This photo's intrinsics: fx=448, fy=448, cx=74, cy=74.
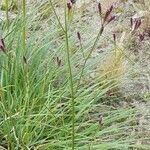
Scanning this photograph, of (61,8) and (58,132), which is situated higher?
(61,8)

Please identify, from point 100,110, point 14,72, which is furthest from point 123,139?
point 14,72

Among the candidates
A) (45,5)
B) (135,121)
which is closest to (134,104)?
(135,121)

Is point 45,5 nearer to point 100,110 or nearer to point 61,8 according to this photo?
point 61,8

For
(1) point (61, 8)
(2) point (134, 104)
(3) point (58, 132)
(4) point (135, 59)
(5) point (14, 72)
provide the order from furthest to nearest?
(1) point (61, 8), (4) point (135, 59), (2) point (134, 104), (5) point (14, 72), (3) point (58, 132)

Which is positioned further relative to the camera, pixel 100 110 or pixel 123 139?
pixel 100 110

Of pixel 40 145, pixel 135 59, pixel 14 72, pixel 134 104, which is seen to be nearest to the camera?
pixel 40 145

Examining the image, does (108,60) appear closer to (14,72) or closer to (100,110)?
(100,110)

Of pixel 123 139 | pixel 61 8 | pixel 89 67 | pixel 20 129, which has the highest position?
pixel 61 8
